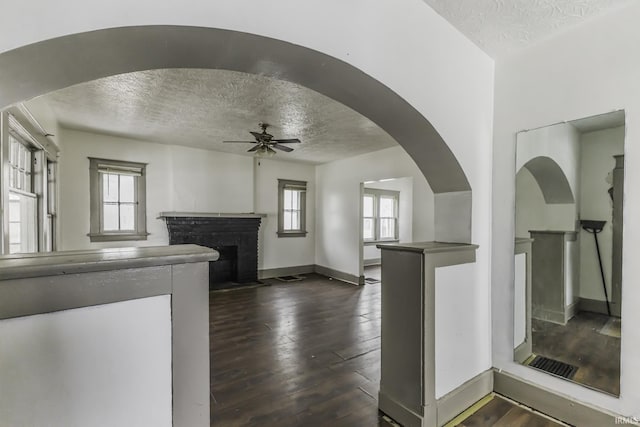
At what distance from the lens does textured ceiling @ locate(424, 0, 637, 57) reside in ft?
5.42

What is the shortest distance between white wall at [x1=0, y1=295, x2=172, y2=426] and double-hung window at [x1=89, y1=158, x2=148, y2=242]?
15.4 feet

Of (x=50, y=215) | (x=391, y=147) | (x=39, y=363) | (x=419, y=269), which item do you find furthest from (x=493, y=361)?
(x=50, y=215)

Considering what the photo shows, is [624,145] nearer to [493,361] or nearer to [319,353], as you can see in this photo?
[493,361]

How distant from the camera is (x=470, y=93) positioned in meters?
2.09

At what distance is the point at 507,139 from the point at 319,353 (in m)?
2.51

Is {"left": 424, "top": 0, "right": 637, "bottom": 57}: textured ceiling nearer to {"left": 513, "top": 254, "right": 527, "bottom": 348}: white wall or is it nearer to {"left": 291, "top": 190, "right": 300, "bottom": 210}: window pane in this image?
{"left": 513, "top": 254, "right": 527, "bottom": 348}: white wall

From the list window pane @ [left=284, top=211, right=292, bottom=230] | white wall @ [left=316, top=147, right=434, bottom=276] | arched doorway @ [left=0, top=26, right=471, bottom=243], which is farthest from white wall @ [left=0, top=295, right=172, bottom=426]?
window pane @ [left=284, top=211, right=292, bottom=230]

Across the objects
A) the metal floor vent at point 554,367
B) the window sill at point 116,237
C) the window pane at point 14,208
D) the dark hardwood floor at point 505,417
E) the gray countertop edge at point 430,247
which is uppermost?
the window pane at point 14,208

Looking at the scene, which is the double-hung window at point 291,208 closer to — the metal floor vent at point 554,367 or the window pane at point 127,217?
the window pane at point 127,217

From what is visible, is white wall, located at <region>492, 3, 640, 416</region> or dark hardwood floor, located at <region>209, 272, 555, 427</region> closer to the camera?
white wall, located at <region>492, 3, 640, 416</region>

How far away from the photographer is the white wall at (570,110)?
1652 mm

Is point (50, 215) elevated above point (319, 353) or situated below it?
above

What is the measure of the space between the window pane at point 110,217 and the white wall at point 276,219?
97.9 inches

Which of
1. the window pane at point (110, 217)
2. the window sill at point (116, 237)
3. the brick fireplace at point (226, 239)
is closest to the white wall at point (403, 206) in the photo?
the brick fireplace at point (226, 239)
